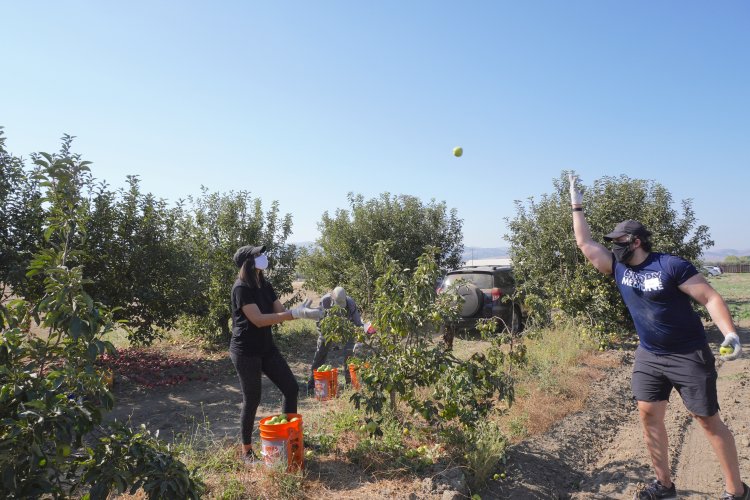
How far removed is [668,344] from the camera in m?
3.36

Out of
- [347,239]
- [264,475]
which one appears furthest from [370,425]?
[347,239]

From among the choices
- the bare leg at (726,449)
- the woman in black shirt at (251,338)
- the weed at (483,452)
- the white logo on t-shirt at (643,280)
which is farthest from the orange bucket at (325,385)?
the bare leg at (726,449)

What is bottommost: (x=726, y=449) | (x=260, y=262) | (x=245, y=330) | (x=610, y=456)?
(x=610, y=456)

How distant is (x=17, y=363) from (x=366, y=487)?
2231 millimetres

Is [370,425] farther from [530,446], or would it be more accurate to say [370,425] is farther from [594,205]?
[594,205]

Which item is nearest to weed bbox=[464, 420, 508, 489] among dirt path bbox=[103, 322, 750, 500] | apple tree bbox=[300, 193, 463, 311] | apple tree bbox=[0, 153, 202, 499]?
dirt path bbox=[103, 322, 750, 500]

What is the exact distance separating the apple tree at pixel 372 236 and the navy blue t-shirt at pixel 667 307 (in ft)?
31.5

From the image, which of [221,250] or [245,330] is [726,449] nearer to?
[245,330]

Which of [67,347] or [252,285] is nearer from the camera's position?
[67,347]

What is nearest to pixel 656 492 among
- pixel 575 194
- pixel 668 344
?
pixel 668 344

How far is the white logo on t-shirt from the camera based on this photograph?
3.35 metres

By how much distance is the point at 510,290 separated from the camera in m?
10.3

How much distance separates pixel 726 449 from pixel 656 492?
23.2 inches

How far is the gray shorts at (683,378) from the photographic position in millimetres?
3209
